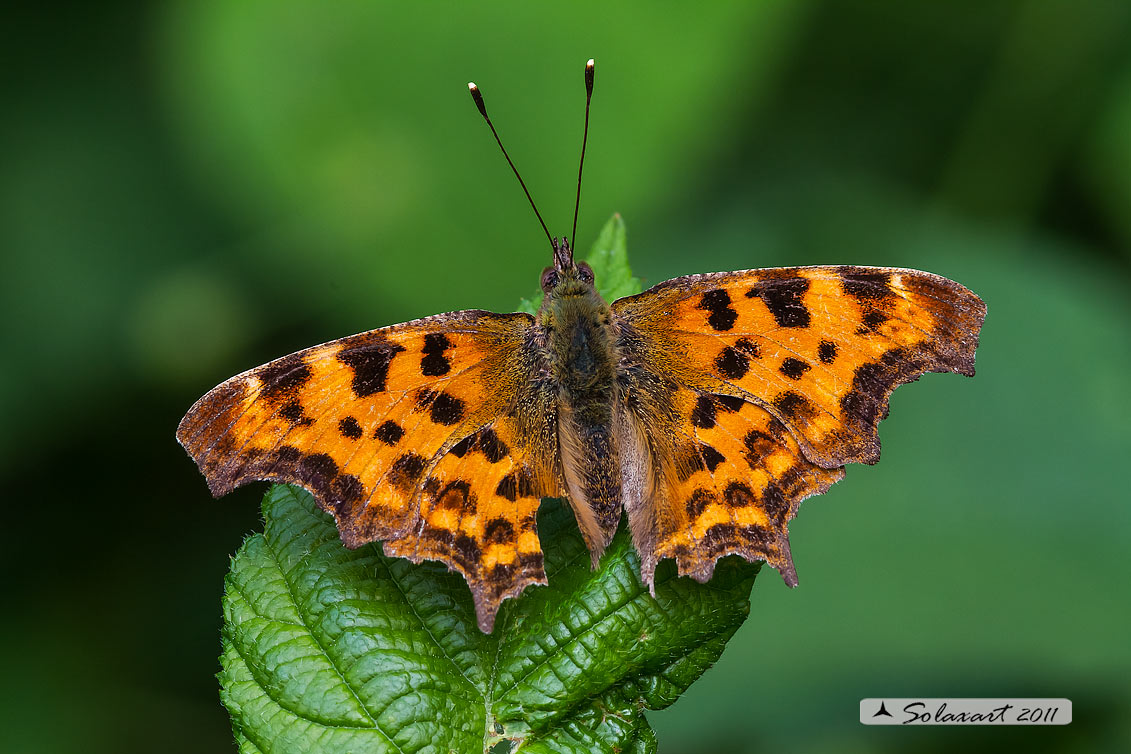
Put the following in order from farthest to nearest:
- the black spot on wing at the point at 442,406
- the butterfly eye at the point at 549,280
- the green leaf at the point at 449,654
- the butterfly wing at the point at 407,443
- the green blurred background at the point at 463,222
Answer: the green blurred background at the point at 463,222 → the butterfly eye at the point at 549,280 → the black spot on wing at the point at 442,406 → the butterfly wing at the point at 407,443 → the green leaf at the point at 449,654

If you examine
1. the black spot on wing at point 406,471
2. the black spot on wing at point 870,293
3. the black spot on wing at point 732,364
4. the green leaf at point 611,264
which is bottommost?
the black spot on wing at point 406,471

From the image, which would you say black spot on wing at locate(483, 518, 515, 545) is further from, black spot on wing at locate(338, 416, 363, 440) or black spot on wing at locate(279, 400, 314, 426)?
black spot on wing at locate(279, 400, 314, 426)

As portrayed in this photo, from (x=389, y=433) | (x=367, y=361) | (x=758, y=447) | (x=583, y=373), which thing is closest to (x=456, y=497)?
(x=389, y=433)

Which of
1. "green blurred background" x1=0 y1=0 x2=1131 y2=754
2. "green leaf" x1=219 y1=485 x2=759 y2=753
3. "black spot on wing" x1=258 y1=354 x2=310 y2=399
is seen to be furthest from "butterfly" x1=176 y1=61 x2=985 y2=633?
"green blurred background" x1=0 y1=0 x2=1131 y2=754

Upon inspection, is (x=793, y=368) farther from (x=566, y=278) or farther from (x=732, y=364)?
(x=566, y=278)

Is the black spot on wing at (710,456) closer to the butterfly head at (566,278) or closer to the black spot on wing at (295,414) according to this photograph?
the butterfly head at (566,278)

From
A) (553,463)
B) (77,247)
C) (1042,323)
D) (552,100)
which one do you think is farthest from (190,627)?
(1042,323)

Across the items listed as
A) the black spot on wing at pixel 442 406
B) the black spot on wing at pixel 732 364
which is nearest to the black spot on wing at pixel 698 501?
the black spot on wing at pixel 732 364
